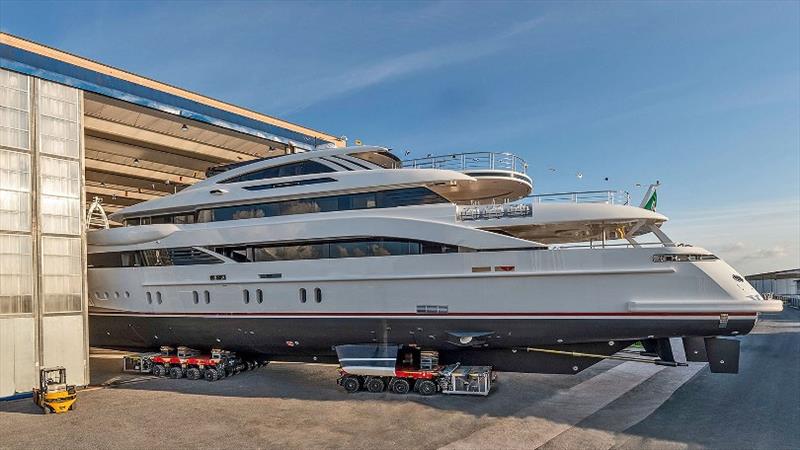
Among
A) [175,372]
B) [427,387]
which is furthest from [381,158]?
[175,372]

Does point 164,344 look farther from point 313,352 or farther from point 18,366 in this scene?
point 313,352

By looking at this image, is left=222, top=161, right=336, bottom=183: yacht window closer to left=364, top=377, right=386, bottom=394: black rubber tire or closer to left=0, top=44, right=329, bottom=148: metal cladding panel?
left=0, top=44, right=329, bottom=148: metal cladding panel

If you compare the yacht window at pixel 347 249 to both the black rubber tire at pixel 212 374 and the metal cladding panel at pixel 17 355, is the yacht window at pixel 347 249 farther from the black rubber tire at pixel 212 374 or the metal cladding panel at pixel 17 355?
the metal cladding panel at pixel 17 355

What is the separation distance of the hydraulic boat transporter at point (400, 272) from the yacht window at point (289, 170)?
0.05 metres

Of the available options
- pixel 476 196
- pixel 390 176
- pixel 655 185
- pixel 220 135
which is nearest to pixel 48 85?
pixel 220 135

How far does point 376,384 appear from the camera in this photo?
46.6 feet

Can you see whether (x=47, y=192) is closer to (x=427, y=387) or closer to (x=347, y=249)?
(x=347, y=249)

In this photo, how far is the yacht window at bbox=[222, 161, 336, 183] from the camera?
55.2 feet

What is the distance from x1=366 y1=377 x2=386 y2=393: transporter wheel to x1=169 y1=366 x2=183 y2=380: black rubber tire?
6590 millimetres

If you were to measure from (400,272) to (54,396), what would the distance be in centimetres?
870

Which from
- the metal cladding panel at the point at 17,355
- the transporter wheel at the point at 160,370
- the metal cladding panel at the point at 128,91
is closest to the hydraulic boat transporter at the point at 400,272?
the transporter wheel at the point at 160,370

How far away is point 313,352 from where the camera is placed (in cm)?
1594

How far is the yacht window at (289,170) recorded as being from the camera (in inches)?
663

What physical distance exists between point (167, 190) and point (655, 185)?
2449 cm
